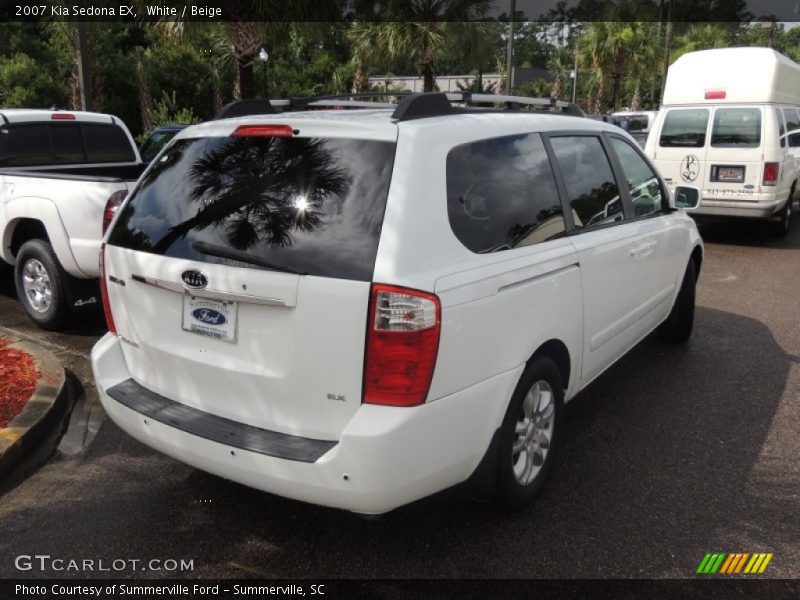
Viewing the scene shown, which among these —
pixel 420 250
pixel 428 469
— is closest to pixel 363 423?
pixel 428 469

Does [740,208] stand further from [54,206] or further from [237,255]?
[237,255]

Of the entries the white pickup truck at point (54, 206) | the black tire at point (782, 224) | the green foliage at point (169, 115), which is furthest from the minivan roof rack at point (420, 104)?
the green foliage at point (169, 115)

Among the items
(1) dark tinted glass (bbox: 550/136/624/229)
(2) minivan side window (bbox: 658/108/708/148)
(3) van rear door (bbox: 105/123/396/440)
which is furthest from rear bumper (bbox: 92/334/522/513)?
(2) minivan side window (bbox: 658/108/708/148)

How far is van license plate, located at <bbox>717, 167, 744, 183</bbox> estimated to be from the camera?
10.8 metres

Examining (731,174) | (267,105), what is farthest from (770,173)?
(267,105)

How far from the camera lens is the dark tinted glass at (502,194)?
113 inches

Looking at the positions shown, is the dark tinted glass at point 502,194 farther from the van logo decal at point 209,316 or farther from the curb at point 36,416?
the curb at point 36,416

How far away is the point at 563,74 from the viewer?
181ft

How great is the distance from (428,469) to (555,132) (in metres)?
1.99

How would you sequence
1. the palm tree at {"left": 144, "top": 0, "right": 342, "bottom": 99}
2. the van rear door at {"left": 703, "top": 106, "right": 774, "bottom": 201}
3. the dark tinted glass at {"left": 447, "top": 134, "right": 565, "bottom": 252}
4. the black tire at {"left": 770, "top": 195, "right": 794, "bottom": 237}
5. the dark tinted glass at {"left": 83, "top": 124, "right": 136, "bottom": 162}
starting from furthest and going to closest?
the palm tree at {"left": 144, "top": 0, "right": 342, "bottom": 99} < the black tire at {"left": 770, "top": 195, "right": 794, "bottom": 237} < the van rear door at {"left": 703, "top": 106, "right": 774, "bottom": 201} < the dark tinted glass at {"left": 83, "top": 124, "right": 136, "bottom": 162} < the dark tinted glass at {"left": 447, "top": 134, "right": 565, "bottom": 252}

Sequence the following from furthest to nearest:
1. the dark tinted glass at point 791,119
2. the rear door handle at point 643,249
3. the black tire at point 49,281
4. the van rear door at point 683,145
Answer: the dark tinted glass at point 791,119
the van rear door at point 683,145
the black tire at point 49,281
the rear door handle at point 643,249

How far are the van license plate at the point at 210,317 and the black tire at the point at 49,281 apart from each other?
11.3 feet

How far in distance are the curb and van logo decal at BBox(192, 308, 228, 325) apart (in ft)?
5.29

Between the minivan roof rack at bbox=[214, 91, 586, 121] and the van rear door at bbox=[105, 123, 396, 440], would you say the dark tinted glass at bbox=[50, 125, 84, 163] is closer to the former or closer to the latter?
the minivan roof rack at bbox=[214, 91, 586, 121]
